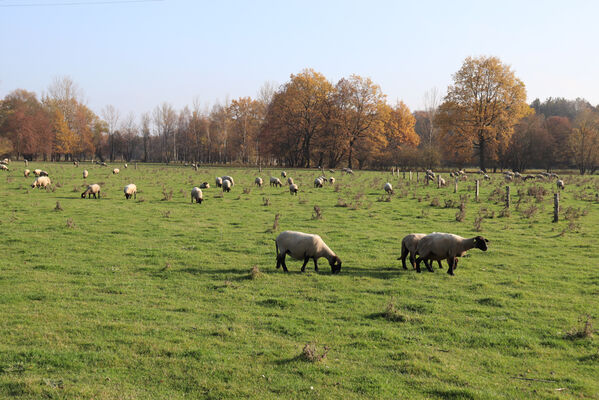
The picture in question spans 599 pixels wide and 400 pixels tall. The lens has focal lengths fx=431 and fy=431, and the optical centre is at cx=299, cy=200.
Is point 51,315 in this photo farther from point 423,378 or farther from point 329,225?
point 329,225

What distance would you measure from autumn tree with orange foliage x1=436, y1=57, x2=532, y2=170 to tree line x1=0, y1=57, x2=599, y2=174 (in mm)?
153

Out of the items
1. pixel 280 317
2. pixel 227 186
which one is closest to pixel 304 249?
pixel 280 317

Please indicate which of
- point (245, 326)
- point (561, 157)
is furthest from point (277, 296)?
point (561, 157)

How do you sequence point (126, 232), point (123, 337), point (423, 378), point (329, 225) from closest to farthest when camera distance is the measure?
point (423, 378) → point (123, 337) → point (126, 232) → point (329, 225)

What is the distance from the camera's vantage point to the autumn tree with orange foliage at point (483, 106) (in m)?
66.4

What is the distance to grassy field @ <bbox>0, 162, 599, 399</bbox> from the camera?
6848mm

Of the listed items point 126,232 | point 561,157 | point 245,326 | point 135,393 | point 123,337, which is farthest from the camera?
point 561,157

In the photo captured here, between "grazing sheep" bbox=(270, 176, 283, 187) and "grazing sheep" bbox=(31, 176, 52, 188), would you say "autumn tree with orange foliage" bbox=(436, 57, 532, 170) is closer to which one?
"grazing sheep" bbox=(270, 176, 283, 187)

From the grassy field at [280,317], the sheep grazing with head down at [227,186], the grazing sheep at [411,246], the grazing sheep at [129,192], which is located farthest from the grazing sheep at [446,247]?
the sheep grazing with head down at [227,186]

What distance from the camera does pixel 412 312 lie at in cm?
1008

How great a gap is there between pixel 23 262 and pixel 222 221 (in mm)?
10025

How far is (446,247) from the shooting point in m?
13.3

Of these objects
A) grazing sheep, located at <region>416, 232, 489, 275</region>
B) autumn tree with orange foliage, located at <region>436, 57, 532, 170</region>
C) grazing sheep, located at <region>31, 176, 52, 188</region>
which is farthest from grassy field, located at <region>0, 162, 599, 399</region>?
autumn tree with orange foliage, located at <region>436, 57, 532, 170</region>

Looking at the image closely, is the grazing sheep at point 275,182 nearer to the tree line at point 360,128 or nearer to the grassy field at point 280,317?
the grassy field at point 280,317
